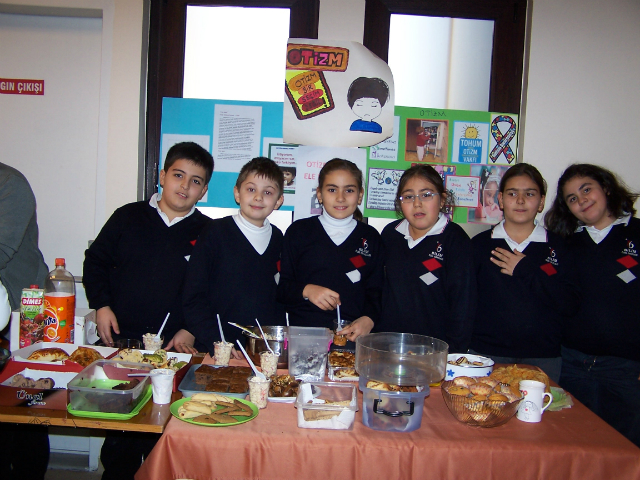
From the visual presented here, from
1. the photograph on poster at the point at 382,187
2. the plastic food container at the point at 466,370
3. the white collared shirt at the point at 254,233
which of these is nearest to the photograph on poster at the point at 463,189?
the photograph on poster at the point at 382,187

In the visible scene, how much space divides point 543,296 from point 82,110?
3.31 metres

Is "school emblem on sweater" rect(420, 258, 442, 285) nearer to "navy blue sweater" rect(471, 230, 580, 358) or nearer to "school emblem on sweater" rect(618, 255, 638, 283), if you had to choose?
"navy blue sweater" rect(471, 230, 580, 358)

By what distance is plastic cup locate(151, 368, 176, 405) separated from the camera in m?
1.67

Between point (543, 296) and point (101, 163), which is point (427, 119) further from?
point (101, 163)

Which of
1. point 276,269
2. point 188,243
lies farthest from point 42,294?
point 276,269

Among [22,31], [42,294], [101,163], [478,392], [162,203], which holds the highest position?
[22,31]

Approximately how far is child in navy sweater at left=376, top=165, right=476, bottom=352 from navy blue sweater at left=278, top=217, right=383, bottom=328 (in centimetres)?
11

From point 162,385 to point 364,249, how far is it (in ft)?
4.30

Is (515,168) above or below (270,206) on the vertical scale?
above

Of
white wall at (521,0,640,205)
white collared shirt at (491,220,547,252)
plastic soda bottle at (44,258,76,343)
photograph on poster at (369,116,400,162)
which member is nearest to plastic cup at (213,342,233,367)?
plastic soda bottle at (44,258,76,343)

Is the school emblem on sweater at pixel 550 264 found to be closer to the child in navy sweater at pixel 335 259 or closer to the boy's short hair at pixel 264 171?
the child in navy sweater at pixel 335 259

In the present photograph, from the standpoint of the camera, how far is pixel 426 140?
131 inches

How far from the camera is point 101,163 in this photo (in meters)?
3.25

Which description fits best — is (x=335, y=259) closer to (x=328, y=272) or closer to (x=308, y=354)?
(x=328, y=272)
